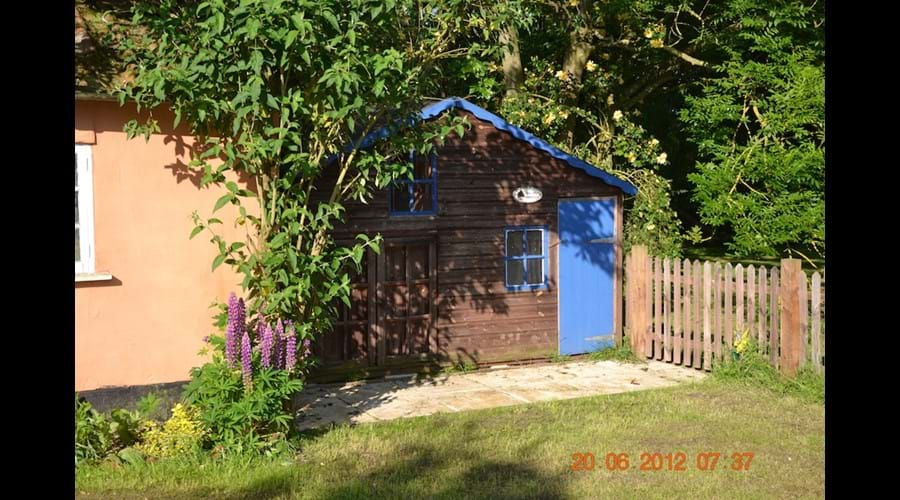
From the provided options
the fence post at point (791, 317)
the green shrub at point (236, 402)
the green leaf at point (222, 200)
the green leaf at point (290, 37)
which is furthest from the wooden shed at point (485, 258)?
the green leaf at point (290, 37)

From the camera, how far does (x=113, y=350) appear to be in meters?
9.41

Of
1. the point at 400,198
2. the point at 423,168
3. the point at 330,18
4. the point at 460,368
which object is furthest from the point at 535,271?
the point at 330,18

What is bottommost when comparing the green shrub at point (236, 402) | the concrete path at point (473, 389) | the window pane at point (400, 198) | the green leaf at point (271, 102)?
the concrete path at point (473, 389)

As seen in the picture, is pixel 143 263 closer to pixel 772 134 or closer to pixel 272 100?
pixel 272 100

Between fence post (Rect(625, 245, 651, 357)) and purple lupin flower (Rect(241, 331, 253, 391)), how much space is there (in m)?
7.06

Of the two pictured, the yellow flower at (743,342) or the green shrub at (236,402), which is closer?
the green shrub at (236,402)

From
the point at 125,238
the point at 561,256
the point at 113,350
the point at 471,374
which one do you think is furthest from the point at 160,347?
the point at 561,256

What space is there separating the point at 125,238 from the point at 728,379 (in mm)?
7339

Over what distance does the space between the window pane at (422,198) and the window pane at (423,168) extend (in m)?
0.14

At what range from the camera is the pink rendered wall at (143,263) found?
9305 mm

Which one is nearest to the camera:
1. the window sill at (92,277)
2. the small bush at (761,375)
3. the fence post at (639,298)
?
the window sill at (92,277)

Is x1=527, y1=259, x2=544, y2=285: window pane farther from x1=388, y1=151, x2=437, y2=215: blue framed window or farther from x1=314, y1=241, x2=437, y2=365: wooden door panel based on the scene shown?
x1=388, y1=151, x2=437, y2=215: blue framed window

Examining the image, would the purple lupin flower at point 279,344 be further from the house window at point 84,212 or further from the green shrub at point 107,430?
the house window at point 84,212
